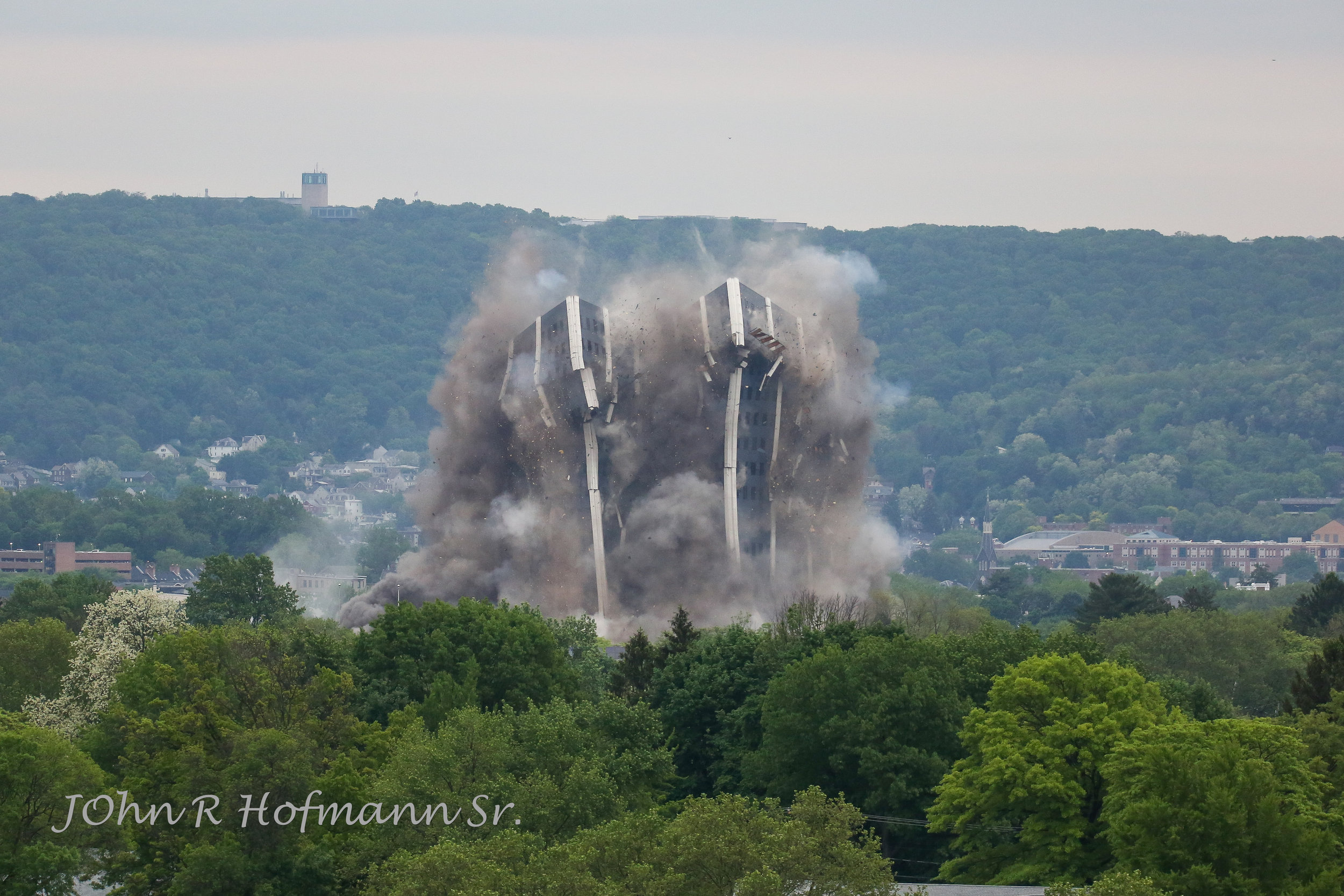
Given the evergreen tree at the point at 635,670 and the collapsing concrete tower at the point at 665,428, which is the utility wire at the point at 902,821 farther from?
the collapsing concrete tower at the point at 665,428

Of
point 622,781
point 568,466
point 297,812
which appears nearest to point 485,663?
point 622,781

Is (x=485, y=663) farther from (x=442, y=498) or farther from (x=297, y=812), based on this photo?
(x=442, y=498)

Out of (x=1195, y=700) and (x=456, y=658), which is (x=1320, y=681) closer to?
(x=1195, y=700)

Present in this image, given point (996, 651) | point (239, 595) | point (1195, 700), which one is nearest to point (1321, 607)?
point (1195, 700)

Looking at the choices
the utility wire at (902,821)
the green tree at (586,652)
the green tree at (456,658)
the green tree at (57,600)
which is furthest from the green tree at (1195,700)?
the green tree at (57,600)

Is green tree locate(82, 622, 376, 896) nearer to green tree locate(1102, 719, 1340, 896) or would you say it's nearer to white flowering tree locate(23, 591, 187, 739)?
white flowering tree locate(23, 591, 187, 739)
